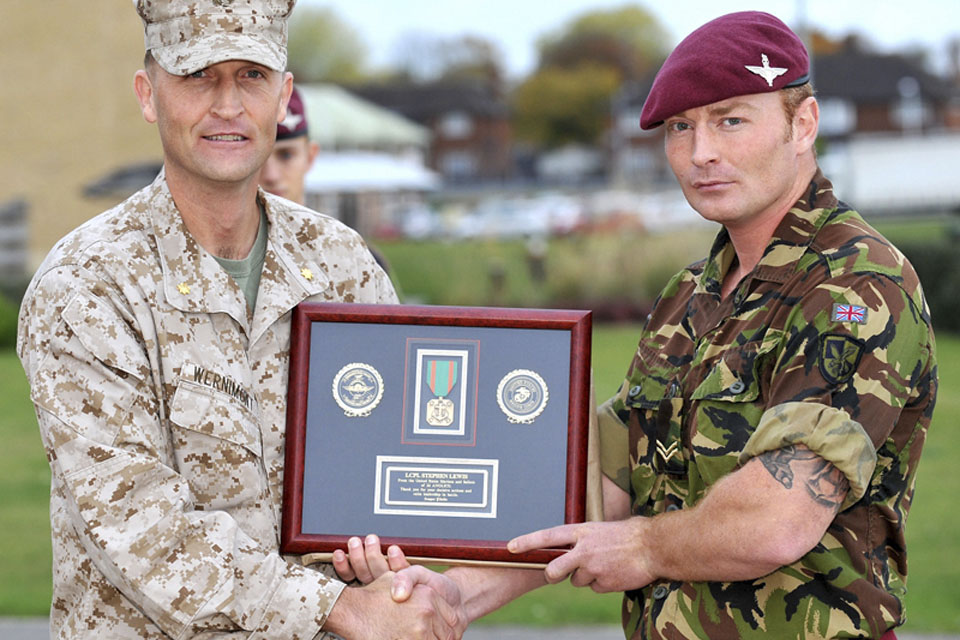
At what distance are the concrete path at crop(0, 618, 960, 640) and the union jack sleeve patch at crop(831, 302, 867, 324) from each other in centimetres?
394

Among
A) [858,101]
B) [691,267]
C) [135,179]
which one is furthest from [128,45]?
[858,101]

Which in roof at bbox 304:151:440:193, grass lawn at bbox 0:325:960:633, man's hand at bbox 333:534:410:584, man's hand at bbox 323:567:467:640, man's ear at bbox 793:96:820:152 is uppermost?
roof at bbox 304:151:440:193

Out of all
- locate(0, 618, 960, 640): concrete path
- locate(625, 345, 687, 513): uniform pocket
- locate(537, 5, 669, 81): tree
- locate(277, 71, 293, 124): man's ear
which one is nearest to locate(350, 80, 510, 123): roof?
locate(537, 5, 669, 81): tree

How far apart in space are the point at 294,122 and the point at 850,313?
3030mm

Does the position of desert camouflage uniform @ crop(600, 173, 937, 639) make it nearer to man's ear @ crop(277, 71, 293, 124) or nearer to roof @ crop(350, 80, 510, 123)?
man's ear @ crop(277, 71, 293, 124)

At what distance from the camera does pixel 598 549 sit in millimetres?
3145

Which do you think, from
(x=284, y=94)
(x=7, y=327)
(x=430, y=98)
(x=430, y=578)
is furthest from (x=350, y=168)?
(x=430, y=98)

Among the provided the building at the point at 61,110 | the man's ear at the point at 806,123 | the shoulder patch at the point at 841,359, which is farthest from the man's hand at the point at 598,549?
the building at the point at 61,110

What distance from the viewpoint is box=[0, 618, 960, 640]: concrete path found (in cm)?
637

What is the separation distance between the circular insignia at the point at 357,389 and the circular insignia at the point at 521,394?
32 centimetres

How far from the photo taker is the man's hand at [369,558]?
312 cm

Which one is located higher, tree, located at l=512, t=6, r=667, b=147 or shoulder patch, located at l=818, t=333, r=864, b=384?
tree, located at l=512, t=6, r=667, b=147

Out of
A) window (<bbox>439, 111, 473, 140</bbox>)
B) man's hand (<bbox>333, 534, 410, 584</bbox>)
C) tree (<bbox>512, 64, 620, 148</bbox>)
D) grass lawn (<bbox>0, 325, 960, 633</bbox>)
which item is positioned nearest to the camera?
man's hand (<bbox>333, 534, 410, 584</bbox>)

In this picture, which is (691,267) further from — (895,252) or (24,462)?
(24,462)
